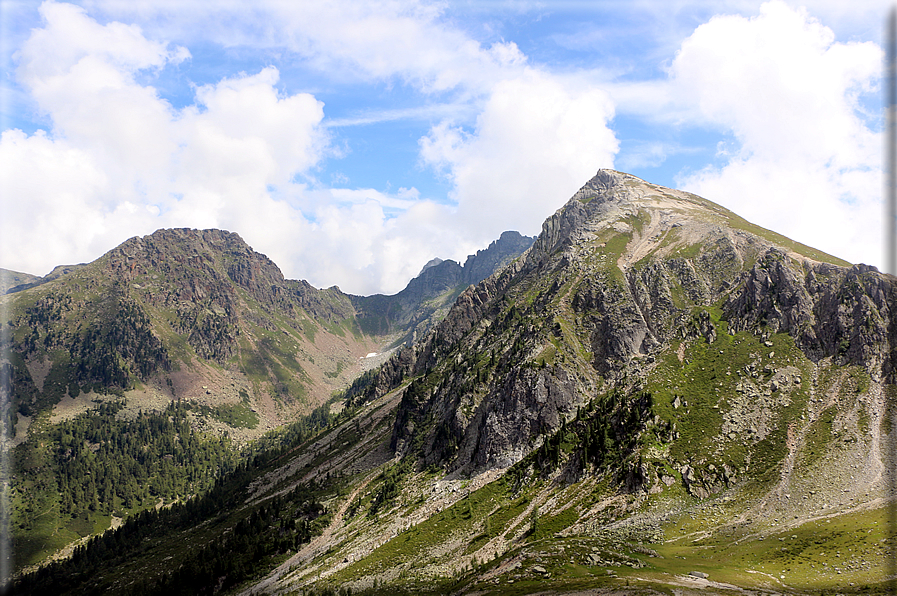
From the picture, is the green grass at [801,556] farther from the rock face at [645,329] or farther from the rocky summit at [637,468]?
the rock face at [645,329]

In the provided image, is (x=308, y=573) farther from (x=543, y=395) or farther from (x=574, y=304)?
(x=574, y=304)

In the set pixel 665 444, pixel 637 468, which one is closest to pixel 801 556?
pixel 637 468

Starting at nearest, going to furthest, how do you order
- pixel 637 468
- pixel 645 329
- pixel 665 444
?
pixel 637 468 < pixel 665 444 < pixel 645 329

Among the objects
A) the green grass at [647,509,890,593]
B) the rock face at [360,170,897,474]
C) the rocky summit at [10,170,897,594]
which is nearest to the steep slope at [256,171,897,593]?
the green grass at [647,509,890,593]

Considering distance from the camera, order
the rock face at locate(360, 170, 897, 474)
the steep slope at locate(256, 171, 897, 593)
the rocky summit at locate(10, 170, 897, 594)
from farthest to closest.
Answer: the rock face at locate(360, 170, 897, 474) → the steep slope at locate(256, 171, 897, 593) → the rocky summit at locate(10, 170, 897, 594)

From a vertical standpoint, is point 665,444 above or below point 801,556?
above

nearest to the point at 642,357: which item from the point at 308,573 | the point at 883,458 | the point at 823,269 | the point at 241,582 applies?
the point at 823,269

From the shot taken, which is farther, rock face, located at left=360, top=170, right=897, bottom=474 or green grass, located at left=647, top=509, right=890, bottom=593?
rock face, located at left=360, top=170, right=897, bottom=474

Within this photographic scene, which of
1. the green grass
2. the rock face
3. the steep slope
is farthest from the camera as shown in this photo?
the rock face

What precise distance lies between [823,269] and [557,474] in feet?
360

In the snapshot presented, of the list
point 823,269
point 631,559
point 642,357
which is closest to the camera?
point 631,559

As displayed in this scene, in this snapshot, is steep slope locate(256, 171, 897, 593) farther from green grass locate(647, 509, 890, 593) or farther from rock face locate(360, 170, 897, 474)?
rock face locate(360, 170, 897, 474)

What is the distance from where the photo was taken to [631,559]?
72375 millimetres

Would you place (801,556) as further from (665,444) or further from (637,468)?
(665,444)
